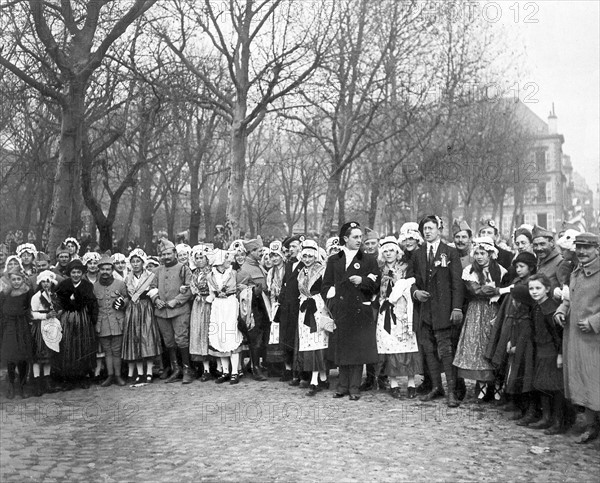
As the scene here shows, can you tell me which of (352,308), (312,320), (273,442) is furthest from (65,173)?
(273,442)

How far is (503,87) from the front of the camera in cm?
2400

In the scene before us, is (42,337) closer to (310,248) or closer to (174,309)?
(174,309)

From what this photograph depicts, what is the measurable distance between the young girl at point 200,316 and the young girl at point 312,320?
4.84 feet

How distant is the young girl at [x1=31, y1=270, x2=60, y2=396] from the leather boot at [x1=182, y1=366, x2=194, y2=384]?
1752 millimetres

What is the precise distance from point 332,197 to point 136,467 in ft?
52.9

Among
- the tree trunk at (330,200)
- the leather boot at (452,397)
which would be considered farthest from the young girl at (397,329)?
the tree trunk at (330,200)

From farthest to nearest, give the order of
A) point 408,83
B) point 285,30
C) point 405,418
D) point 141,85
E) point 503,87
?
point 503,87
point 408,83
point 141,85
point 285,30
point 405,418

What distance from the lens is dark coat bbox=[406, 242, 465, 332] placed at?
26.6 feet

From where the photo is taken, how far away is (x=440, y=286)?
8203 mm

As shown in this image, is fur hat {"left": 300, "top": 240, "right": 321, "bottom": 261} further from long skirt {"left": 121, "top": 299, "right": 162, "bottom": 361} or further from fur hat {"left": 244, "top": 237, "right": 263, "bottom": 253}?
long skirt {"left": 121, "top": 299, "right": 162, "bottom": 361}

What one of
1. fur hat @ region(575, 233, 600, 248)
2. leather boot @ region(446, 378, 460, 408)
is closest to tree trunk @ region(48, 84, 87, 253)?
Answer: leather boot @ region(446, 378, 460, 408)

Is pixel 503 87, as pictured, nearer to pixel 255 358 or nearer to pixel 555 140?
pixel 255 358

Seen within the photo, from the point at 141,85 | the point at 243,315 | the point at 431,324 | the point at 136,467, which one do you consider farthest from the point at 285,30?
the point at 136,467

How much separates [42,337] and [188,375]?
2.04m
